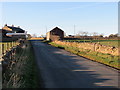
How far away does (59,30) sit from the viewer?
8669 centimetres

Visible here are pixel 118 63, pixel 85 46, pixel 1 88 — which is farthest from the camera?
pixel 85 46

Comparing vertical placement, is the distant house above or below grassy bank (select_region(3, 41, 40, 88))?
above

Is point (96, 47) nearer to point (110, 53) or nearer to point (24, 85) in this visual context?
point (110, 53)

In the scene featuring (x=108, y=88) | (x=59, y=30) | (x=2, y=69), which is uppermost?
(x=59, y=30)

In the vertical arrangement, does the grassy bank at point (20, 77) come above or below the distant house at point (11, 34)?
below

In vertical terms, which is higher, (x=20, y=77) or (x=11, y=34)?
(x=11, y=34)

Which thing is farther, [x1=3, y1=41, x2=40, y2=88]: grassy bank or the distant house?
the distant house

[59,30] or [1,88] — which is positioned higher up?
[59,30]

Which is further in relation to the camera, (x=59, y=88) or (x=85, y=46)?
(x=85, y=46)

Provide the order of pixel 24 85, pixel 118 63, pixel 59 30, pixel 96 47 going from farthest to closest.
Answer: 1. pixel 59 30
2. pixel 96 47
3. pixel 118 63
4. pixel 24 85

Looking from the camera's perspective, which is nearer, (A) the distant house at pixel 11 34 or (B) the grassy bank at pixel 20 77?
(B) the grassy bank at pixel 20 77

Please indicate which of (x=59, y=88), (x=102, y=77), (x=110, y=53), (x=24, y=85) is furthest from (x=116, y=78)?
(x=110, y=53)

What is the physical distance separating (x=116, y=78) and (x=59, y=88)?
4.56 metres

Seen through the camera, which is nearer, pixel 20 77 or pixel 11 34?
pixel 20 77
